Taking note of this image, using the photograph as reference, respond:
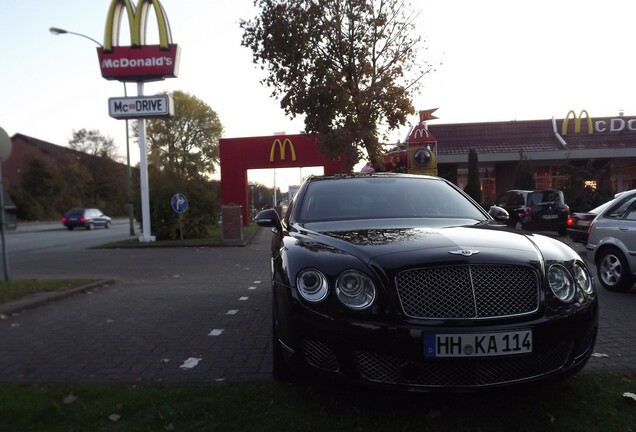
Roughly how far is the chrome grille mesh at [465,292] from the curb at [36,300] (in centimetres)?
559

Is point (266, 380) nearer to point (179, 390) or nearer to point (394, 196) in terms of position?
point (179, 390)

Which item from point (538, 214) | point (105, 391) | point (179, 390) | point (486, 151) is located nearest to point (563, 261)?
point (179, 390)

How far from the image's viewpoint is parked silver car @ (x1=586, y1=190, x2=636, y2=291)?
666 centimetres

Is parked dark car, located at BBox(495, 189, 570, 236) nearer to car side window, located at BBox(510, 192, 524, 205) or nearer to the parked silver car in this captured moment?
car side window, located at BBox(510, 192, 524, 205)

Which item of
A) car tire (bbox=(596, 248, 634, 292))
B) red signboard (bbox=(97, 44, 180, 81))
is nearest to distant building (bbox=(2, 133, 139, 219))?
red signboard (bbox=(97, 44, 180, 81))

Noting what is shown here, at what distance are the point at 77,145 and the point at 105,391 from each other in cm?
7094

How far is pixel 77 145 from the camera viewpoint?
6619 cm

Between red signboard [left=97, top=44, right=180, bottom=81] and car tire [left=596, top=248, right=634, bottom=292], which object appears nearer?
car tire [left=596, top=248, right=634, bottom=292]

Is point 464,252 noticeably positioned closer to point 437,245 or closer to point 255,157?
point 437,245

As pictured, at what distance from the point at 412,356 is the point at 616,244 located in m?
5.63

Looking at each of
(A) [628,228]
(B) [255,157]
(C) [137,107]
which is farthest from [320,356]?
(B) [255,157]

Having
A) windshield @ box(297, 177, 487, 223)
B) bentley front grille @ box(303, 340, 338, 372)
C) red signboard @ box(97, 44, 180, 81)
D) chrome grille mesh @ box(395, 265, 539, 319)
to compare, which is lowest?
bentley front grille @ box(303, 340, 338, 372)

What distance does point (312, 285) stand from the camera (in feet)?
9.50

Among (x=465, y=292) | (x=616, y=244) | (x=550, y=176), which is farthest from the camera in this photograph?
(x=550, y=176)
